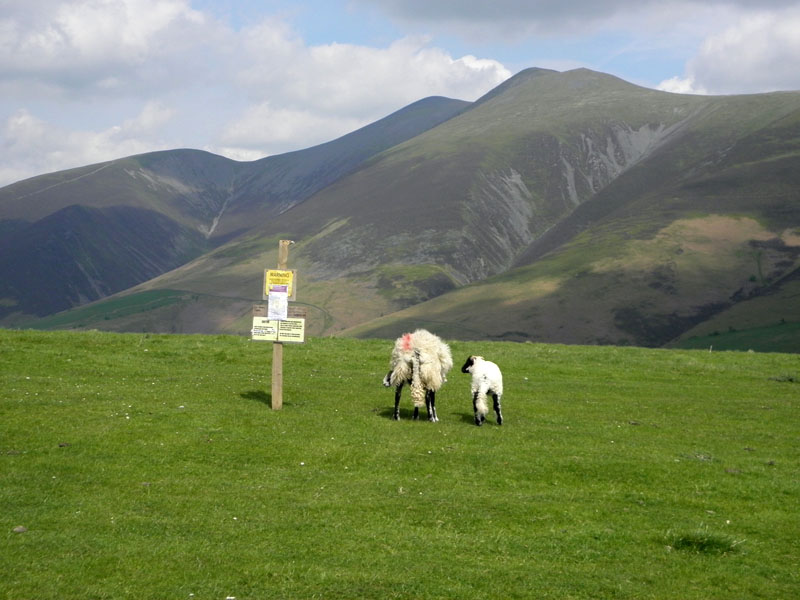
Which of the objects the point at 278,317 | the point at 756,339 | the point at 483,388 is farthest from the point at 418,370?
the point at 756,339

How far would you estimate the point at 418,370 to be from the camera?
25.0 meters

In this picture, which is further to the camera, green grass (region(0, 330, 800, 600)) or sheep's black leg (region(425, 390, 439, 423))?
sheep's black leg (region(425, 390, 439, 423))

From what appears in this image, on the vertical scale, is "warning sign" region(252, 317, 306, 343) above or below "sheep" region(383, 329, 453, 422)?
above

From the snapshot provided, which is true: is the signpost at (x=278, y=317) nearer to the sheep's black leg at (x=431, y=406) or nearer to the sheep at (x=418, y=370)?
the sheep at (x=418, y=370)

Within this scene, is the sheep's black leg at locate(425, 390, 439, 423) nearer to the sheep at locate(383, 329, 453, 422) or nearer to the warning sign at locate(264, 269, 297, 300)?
the sheep at locate(383, 329, 453, 422)

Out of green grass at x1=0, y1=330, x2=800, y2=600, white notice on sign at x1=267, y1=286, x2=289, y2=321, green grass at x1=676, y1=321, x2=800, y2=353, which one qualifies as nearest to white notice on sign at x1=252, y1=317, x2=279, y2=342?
white notice on sign at x1=267, y1=286, x2=289, y2=321

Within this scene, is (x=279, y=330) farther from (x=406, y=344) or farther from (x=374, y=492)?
(x=374, y=492)

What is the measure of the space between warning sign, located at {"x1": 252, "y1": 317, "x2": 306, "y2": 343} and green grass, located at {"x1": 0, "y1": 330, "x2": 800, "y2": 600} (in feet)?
7.53

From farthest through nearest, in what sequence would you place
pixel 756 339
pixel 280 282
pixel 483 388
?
pixel 756 339 → pixel 280 282 → pixel 483 388

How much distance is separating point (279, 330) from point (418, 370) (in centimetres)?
482

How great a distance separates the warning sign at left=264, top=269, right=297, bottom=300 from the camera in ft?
85.7

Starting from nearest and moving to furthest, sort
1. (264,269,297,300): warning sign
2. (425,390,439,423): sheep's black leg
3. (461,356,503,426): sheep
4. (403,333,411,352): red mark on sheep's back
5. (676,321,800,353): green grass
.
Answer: (461,356,503,426): sheep < (425,390,439,423): sheep's black leg < (403,333,411,352): red mark on sheep's back < (264,269,297,300): warning sign < (676,321,800,353): green grass

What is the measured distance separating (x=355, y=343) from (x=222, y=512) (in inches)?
1097

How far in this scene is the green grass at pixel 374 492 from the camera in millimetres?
12688
